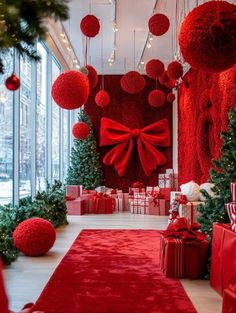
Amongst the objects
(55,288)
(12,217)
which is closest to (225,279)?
(55,288)

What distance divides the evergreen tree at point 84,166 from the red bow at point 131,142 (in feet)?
1.65

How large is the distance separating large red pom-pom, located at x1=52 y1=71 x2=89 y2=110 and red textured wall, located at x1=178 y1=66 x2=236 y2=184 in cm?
245

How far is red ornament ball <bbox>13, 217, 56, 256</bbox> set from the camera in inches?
221

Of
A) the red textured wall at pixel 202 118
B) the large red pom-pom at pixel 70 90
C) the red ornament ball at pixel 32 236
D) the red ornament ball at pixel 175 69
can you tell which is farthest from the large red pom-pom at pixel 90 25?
the red ornament ball at pixel 32 236

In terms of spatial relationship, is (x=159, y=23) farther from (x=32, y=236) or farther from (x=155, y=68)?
(x=32, y=236)

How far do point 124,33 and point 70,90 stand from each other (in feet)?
15.8

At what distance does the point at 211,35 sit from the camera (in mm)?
3004

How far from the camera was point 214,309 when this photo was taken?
380cm

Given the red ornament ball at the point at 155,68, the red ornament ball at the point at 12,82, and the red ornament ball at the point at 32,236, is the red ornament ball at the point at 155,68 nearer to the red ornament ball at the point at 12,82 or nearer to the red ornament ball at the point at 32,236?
the red ornament ball at the point at 32,236

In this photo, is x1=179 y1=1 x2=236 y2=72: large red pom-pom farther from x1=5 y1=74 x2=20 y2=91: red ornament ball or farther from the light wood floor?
the light wood floor

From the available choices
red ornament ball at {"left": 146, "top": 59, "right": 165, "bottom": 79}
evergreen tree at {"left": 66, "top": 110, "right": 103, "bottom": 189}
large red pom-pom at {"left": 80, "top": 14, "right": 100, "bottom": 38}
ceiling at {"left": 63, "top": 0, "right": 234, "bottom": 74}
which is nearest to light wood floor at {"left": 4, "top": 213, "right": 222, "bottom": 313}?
large red pom-pom at {"left": 80, "top": 14, "right": 100, "bottom": 38}

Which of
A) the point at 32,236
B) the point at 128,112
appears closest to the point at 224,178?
the point at 32,236

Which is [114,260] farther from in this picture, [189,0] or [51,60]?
[51,60]

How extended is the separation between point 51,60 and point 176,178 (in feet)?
16.1
